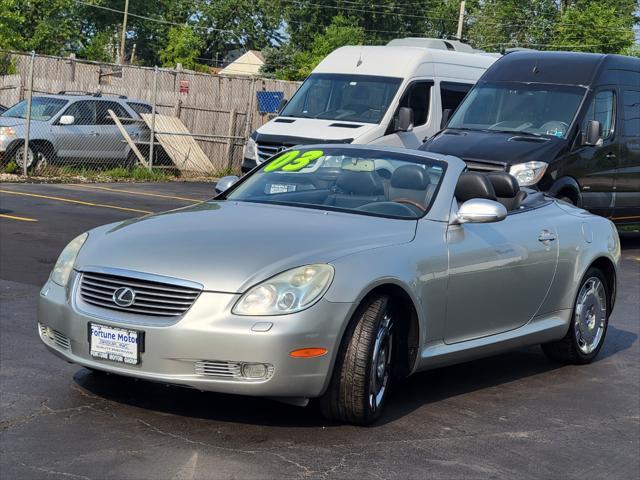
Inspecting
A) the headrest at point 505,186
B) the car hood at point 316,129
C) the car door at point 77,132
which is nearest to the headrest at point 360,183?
the headrest at point 505,186

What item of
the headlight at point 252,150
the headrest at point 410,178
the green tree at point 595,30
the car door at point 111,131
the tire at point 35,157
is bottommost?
the tire at point 35,157

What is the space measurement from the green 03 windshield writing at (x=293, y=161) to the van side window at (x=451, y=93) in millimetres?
10736

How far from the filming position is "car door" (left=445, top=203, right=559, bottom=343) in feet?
23.0

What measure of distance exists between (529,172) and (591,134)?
3.94 feet

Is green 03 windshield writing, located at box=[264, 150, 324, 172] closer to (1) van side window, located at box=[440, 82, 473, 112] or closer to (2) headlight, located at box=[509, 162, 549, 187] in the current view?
(2) headlight, located at box=[509, 162, 549, 187]

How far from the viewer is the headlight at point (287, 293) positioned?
231 inches

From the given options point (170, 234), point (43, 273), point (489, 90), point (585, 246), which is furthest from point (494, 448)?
point (489, 90)

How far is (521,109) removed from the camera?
1491 centimetres

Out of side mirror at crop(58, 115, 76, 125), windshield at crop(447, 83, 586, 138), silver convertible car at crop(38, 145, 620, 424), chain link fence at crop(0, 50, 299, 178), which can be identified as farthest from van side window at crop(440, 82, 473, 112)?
silver convertible car at crop(38, 145, 620, 424)

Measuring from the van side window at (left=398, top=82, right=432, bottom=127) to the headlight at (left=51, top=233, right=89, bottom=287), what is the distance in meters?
11.8

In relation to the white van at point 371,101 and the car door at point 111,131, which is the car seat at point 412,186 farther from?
the car door at point 111,131

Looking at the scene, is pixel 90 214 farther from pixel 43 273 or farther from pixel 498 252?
pixel 498 252

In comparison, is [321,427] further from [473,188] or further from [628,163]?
[628,163]

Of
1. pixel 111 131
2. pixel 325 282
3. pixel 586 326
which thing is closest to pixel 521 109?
pixel 586 326
